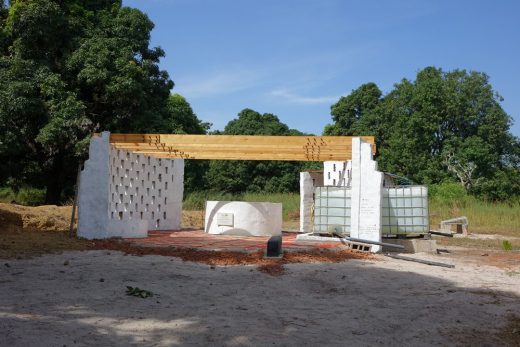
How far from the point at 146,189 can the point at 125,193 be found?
181 centimetres

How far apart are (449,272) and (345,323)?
14.1 feet

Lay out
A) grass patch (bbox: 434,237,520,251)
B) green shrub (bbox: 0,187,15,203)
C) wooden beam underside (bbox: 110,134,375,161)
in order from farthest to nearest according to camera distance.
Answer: green shrub (bbox: 0,187,15,203), grass patch (bbox: 434,237,520,251), wooden beam underside (bbox: 110,134,375,161)

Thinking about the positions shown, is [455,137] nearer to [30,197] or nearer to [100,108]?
[100,108]

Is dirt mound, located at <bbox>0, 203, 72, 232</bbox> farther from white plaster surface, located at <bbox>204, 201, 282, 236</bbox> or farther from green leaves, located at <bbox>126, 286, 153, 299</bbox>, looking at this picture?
green leaves, located at <bbox>126, 286, 153, 299</bbox>

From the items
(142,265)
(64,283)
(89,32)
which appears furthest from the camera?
(89,32)

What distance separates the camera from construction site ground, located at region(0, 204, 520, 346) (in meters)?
4.92

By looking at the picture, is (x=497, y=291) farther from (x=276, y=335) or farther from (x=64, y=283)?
(x=64, y=283)

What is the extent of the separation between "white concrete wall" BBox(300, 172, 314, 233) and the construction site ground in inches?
246

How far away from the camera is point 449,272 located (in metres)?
9.05

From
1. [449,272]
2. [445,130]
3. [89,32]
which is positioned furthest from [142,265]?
[445,130]

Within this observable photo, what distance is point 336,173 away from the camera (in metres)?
16.5

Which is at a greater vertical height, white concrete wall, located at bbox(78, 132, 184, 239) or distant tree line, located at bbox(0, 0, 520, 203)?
distant tree line, located at bbox(0, 0, 520, 203)

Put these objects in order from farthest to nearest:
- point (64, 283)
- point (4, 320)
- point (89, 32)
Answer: point (89, 32) < point (64, 283) < point (4, 320)

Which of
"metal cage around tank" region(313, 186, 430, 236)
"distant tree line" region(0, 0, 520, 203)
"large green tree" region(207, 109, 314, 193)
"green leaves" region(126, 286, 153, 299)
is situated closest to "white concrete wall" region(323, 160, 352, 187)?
"metal cage around tank" region(313, 186, 430, 236)
